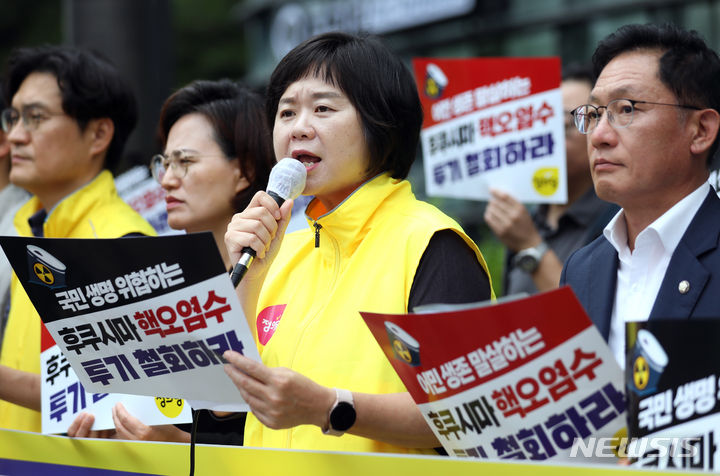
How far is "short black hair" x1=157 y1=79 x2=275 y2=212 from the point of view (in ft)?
11.7

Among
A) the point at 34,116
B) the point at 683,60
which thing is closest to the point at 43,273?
the point at 683,60

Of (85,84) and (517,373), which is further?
(85,84)

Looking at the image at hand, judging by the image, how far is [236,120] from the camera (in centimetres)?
361

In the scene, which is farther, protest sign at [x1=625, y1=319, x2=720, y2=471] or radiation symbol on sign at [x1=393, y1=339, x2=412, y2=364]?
radiation symbol on sign at [x1=393, y1=339, x2=412, y2=364]

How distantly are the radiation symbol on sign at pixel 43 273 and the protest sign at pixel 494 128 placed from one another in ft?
7.76

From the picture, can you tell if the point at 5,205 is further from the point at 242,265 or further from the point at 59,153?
the point at 242,265

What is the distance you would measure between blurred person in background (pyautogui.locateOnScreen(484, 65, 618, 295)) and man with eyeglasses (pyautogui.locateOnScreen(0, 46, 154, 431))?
5.18 feet

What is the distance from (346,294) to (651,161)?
0.84 meters

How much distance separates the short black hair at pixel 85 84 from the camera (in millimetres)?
4059

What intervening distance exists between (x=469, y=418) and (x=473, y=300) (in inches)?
18.6

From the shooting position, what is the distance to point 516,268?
4.59m

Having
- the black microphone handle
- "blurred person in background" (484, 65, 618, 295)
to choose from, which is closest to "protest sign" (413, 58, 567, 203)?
"blurred person in background" (484, 65, 618, 295)
